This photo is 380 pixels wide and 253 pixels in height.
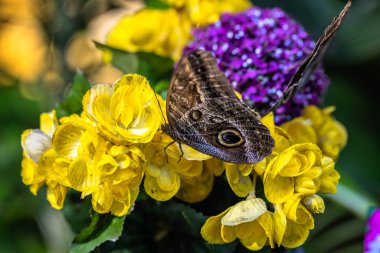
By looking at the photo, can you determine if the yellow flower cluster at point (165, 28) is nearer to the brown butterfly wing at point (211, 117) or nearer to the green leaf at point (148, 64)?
the green leaf at point (148, 64)

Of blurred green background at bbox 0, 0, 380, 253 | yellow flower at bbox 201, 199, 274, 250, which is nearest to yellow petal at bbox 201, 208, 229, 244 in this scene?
yellow flower at bbox 201, 199, 274, 250

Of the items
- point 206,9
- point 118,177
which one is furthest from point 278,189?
point 206,9

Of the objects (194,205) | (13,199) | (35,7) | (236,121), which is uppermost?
(236,121)

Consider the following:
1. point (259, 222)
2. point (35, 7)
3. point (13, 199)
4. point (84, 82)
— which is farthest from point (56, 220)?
point (259, 222)

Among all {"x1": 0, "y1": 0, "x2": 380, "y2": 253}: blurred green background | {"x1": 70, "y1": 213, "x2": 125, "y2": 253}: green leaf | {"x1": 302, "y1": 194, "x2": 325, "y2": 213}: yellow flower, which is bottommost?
{"x1": 0, "y1": 0, "x2": 380, "y2": 253}: blurred green background

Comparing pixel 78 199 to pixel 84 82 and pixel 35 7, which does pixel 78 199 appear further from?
pixel 35 7

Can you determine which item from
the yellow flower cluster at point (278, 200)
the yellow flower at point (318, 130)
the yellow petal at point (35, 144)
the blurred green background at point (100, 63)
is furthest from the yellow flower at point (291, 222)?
the blurred green background at point (100, 63)

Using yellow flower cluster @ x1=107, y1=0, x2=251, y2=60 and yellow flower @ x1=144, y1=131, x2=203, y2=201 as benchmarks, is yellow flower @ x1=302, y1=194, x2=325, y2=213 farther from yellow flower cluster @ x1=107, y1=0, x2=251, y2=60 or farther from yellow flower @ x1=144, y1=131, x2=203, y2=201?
yellow flower cluster @ x1=107, y1=0, x2=251, y2=60

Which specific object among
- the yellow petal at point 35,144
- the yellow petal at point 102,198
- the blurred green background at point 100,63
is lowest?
the blurred green background at point 100,63
